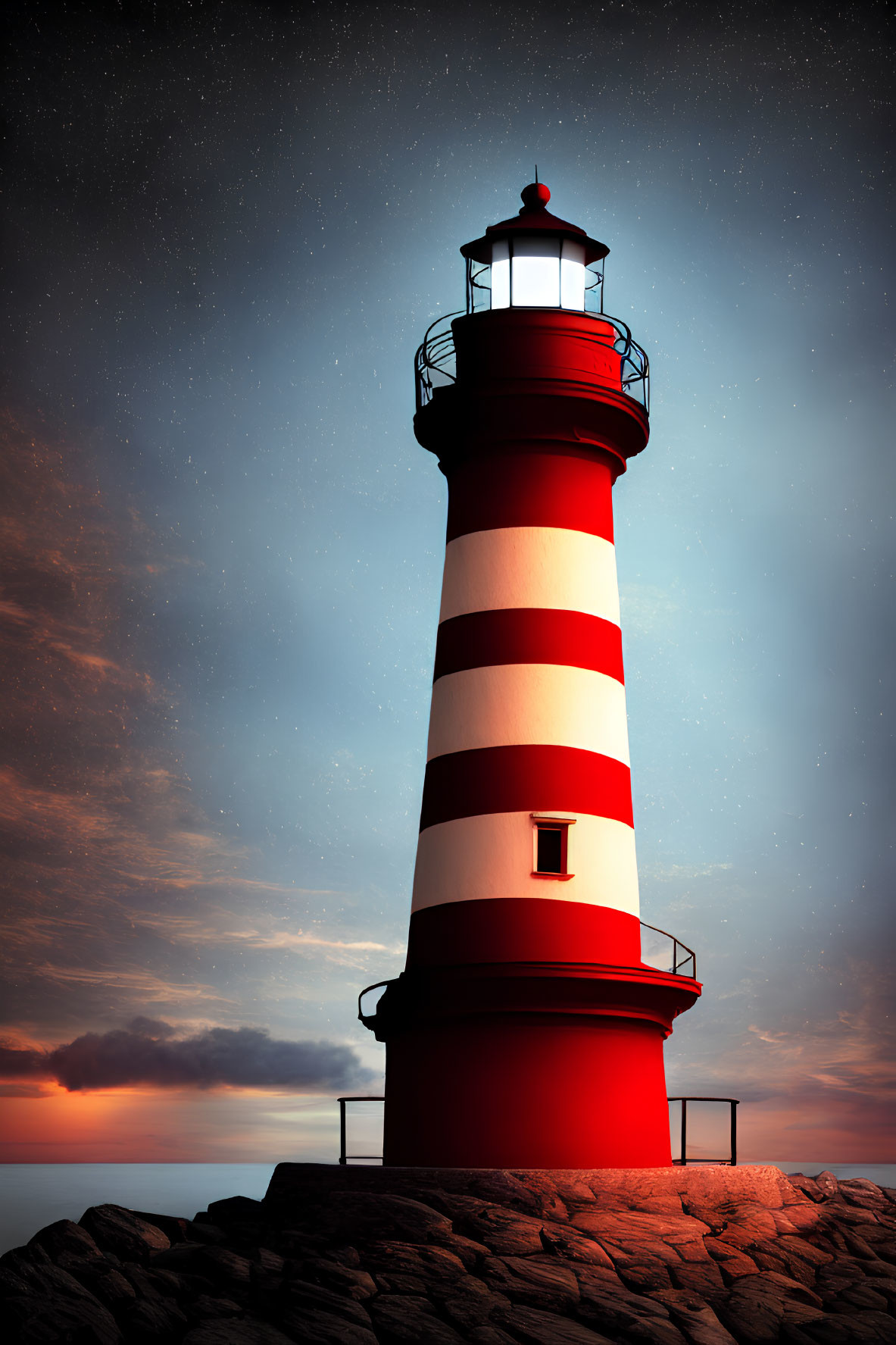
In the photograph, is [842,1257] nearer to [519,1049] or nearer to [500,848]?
[519,1049]

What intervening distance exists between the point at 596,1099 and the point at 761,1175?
193 cm

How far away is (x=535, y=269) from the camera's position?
1684cm

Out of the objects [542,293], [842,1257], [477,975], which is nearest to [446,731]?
[477,975]

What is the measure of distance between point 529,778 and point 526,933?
1547 millimetres

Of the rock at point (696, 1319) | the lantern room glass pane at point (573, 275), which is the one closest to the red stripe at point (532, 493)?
the lantern room glass pane at point (573, 275)

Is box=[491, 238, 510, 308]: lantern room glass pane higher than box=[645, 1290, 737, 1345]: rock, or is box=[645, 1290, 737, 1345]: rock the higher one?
box=[491, 238, 510, 308]: lantern room glass pane

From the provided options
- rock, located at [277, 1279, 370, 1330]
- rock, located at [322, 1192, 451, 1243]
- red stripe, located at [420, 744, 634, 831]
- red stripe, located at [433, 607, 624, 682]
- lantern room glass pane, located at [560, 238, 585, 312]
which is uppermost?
lantern room glass pane, located at [560, 238, 585, 312]

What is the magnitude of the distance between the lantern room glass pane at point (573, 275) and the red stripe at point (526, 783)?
5245 millimetres

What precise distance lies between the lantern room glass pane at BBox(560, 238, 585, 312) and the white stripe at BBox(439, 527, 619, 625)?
282cm

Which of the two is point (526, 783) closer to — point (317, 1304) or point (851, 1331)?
point (317, 1304)

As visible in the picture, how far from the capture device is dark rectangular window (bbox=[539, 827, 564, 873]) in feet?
49.0

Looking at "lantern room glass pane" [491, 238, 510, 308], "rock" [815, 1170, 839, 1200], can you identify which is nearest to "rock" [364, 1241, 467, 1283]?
"rock" [815, 1170, 839, 1200]

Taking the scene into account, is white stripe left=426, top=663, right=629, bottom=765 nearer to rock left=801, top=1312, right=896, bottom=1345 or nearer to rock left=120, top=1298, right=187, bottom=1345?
rock left=801, top=1312, right=896, bottom=1345

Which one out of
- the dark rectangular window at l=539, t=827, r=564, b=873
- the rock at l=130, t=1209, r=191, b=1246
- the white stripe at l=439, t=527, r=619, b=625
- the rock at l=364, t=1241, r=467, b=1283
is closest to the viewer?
the rock at l=364, t=1241, r=467, b=1283
